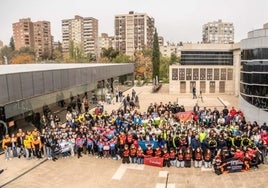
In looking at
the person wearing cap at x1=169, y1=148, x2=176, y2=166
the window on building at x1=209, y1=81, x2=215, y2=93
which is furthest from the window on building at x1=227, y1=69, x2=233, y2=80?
the person wearing cap at x1=169, y1=148, x2=176, y2=166

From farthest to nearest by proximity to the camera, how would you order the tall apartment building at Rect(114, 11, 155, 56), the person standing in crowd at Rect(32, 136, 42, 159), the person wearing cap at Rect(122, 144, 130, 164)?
the tall apartment building at Rect(114, 11, 155, 56)
the person standing in crowd at Rect(32, 136, 42, 159)
the person wearing cap at Rect(122, 144, 130, 164)

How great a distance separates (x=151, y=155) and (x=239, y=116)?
846cm

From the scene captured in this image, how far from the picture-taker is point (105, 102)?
3625cm

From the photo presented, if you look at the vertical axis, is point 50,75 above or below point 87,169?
above

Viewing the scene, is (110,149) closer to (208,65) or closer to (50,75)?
(50,75)

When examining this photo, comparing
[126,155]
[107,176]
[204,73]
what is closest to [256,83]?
[126,155]

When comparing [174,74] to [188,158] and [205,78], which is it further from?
[188,158]

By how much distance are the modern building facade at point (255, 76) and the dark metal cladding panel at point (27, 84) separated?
50.5 feet

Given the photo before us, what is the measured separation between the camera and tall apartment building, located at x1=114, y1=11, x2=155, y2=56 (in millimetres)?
129125

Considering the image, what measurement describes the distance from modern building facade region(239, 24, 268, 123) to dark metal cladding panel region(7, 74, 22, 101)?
52.1ft

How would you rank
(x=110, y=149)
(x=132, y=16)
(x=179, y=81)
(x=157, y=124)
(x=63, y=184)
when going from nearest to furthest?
(x=63, y=184), (x=110, y=149), (x=157, y=124), (x=179, y=81), (x=132, y=16)

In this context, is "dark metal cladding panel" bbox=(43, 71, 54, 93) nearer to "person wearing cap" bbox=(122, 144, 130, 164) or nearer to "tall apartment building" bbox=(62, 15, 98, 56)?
"person wearing cap" bbox=(122, 144, 130, 164)

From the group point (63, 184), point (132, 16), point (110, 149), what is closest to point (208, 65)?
point (110, 149)

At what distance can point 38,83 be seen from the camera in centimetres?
1956
